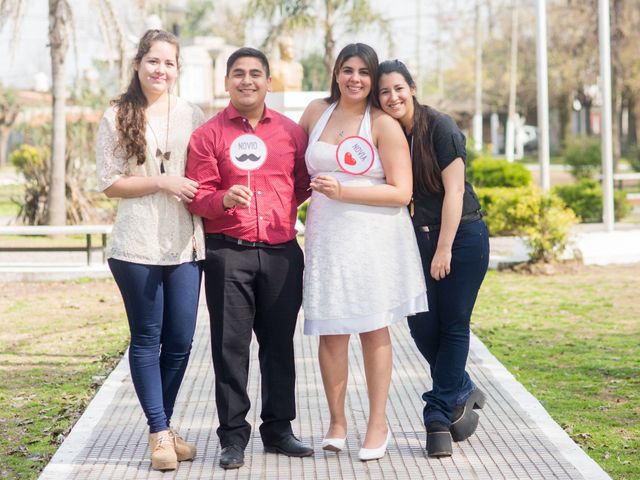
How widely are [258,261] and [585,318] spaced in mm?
5995

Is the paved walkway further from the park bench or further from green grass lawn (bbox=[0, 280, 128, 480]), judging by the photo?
the park bench

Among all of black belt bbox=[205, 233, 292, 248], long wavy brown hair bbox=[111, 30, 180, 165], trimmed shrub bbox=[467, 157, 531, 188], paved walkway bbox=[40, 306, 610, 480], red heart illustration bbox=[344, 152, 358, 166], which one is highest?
trimmed shrub bbox=[467, 157, 531, 188]

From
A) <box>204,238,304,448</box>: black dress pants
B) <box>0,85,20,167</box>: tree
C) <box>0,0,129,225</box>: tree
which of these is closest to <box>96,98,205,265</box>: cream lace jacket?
<box>204,238,304,448</box>: black dress pants

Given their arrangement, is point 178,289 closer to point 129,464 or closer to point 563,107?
point 129,464

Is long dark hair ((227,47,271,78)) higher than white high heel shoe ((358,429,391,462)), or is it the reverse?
long dark hair ((227,47,271,78))

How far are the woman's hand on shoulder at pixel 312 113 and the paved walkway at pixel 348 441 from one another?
1.58 metres

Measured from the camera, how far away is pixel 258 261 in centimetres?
533

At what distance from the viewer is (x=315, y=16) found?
85.9 feet

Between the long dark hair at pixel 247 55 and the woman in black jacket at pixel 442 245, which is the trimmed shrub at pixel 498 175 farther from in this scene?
the long dark hair at pixel 247 55

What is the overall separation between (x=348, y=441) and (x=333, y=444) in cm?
31

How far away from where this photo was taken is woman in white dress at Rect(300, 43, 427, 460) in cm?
527

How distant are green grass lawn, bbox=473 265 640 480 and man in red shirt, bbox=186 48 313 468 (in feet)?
5.47

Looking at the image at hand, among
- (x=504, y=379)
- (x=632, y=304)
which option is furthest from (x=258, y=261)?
(x=632, y=304)

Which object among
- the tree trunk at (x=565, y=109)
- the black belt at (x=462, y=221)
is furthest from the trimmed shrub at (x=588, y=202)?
the tree trunk at (x=565, y=109)
